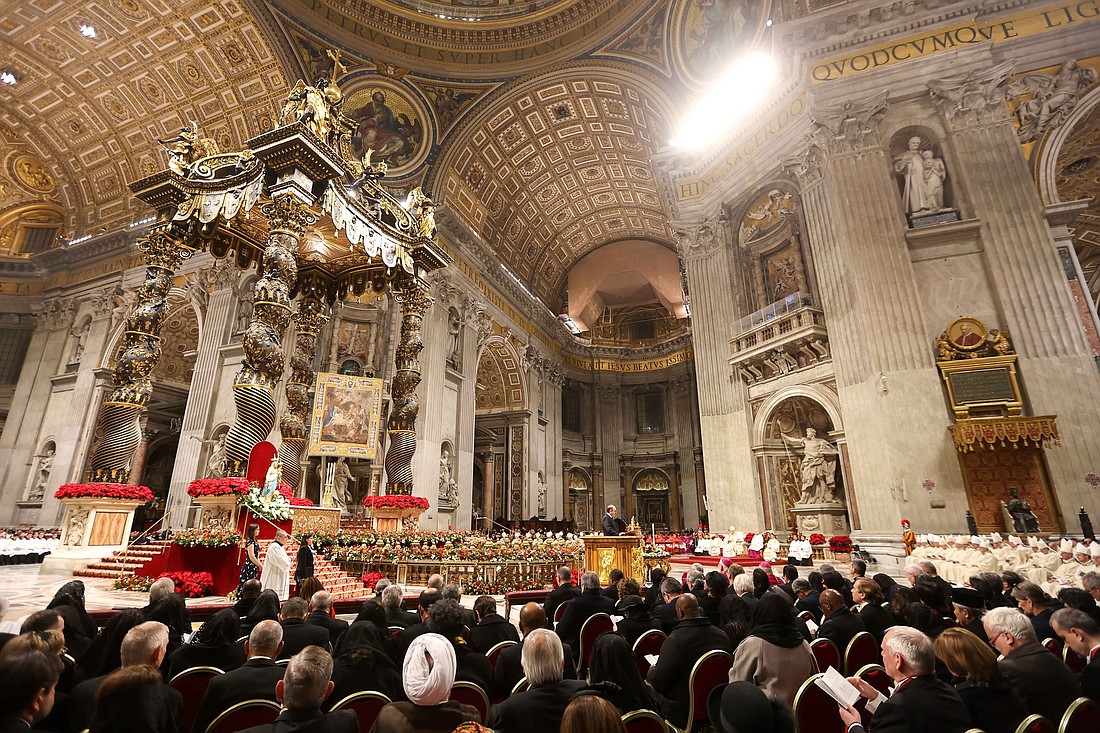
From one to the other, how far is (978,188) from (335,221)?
465 inches

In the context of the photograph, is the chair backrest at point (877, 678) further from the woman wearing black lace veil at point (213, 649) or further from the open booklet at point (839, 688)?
the woman wearing black lace veil at point (213, 649)

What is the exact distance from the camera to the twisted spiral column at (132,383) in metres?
7.71

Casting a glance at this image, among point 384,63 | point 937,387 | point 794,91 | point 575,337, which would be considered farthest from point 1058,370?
point 575,337

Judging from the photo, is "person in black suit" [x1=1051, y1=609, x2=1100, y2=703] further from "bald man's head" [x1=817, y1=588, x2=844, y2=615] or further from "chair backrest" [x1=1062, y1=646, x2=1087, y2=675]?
"bald man's head" [x1=817, y1=588, x2=844, y2=615]

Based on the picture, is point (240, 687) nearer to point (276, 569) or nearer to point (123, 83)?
point (276, 569)

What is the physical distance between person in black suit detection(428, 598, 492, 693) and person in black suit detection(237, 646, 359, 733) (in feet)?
2.22

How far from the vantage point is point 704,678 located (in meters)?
2.54

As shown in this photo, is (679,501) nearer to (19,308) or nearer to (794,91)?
(794,91)

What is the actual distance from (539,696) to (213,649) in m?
1.63

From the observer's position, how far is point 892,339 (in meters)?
9.62

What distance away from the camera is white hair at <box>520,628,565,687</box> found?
1907 mm

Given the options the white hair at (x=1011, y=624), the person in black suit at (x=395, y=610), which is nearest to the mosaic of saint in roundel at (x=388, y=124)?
the person in black suit at (x=395, y=610)

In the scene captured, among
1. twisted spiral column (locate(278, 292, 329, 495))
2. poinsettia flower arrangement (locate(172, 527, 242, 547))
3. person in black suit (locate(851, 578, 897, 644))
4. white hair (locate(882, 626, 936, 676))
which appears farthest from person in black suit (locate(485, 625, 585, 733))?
twisted spiral column (locate(278, 292, 329, 495))

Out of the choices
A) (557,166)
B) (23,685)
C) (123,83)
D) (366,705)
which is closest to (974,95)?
(557,166)
